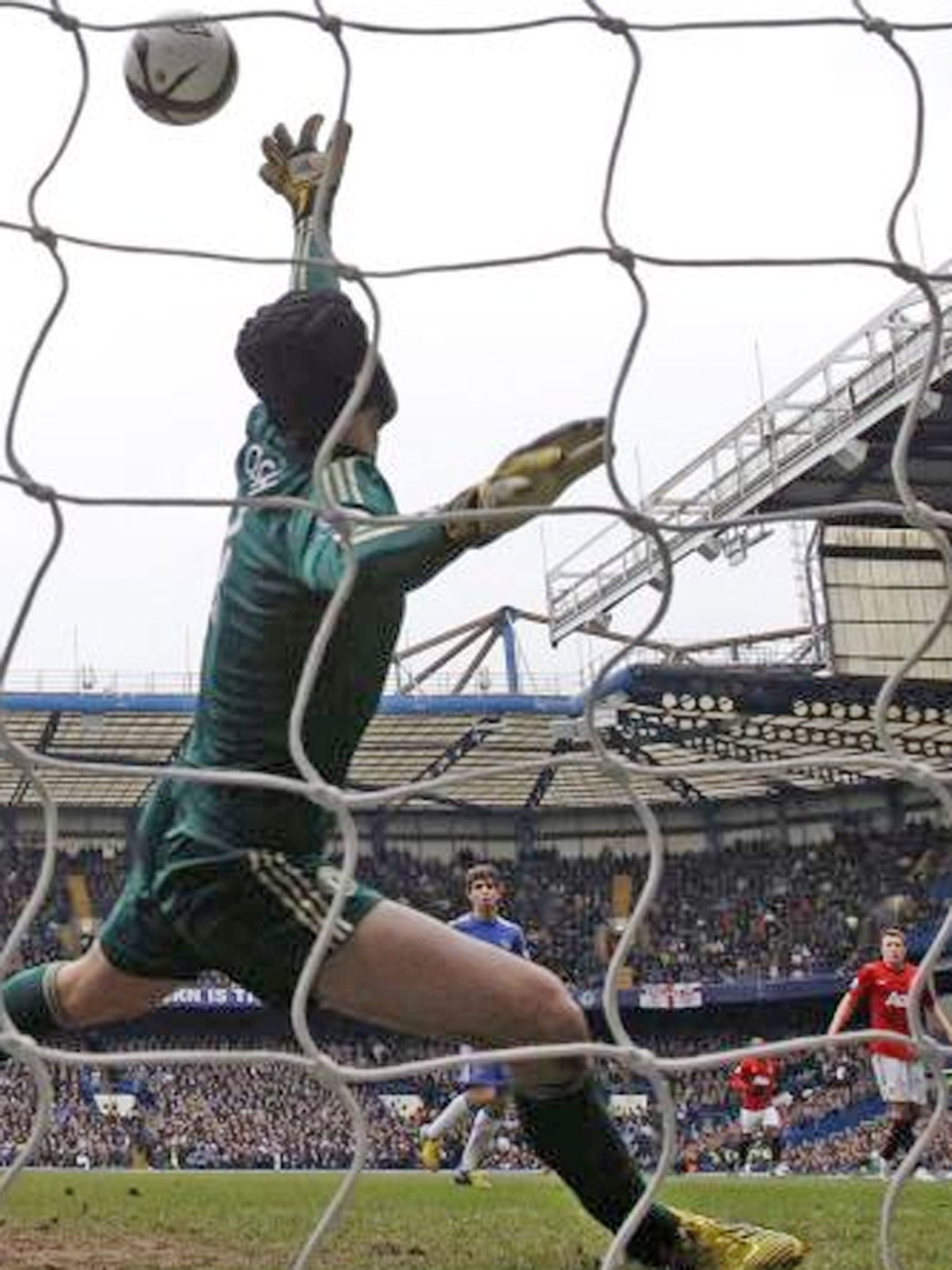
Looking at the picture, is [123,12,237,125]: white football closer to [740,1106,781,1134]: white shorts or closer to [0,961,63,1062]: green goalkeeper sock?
[0,961,63,1062]: green goalkeeper sock

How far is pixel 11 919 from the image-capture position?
105ft

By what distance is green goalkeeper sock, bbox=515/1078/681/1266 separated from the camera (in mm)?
3900

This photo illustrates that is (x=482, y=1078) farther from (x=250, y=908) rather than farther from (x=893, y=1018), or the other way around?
(x=250, y=908)

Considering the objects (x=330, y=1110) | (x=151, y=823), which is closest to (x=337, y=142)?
(x=151, y=823)

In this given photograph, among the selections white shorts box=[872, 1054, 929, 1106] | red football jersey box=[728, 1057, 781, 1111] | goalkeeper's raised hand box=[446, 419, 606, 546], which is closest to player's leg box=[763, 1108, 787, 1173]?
red football jersey box=[728, 1057, 781, 1111]

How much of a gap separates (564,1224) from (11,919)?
26.7 m

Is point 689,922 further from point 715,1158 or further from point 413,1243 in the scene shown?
point 413,1243

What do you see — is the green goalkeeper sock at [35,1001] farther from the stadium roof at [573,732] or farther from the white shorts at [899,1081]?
the stadium roof at [573,732]

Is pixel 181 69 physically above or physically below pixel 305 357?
above

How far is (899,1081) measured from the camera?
1091cm

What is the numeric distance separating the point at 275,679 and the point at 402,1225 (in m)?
3.81

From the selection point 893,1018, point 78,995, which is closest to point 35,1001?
point 78,995

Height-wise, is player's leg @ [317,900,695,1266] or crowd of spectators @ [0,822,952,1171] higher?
player's leg @ [317,900,695,1266]

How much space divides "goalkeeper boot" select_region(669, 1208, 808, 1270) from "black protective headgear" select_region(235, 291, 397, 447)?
1.85 m
